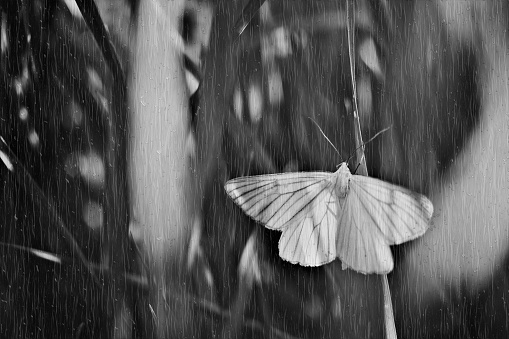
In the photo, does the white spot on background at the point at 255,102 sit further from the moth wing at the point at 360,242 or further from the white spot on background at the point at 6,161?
the white spot on background at the point at 6,161

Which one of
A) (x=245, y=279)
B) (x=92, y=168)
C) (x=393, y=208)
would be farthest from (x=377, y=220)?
(x=92, y=168)

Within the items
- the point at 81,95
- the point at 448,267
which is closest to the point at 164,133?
the point at 81,95

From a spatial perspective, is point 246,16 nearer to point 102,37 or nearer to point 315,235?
point 102,37

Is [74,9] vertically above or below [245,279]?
above

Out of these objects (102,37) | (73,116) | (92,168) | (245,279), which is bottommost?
(245,279)

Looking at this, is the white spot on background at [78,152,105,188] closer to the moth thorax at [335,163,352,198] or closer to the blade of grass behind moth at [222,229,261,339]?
the blade of grass behind moth at [222,229,261,339]

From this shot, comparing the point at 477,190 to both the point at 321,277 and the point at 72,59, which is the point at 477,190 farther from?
the point at 72,59
